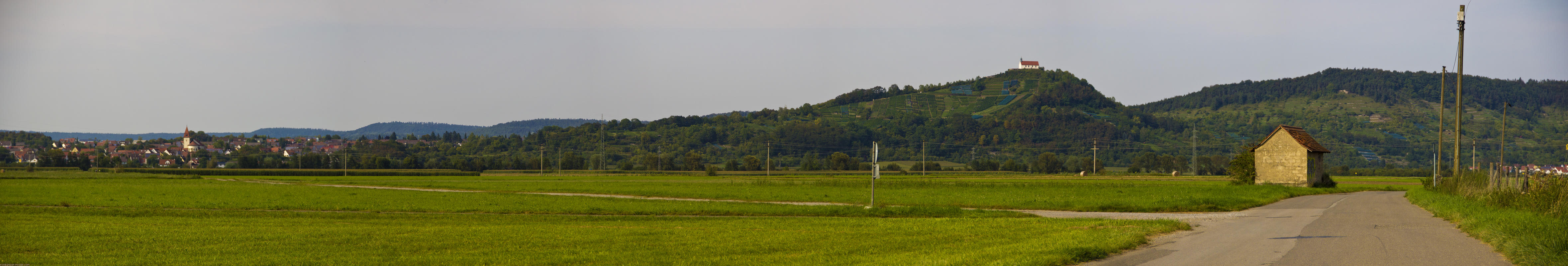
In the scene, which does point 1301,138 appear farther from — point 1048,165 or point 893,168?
point 1048,165

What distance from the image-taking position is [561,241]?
15281 mm

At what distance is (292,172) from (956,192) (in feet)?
267

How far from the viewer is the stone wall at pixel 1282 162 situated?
48.7 metres

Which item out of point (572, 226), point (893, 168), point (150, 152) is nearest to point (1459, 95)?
point (572, 226)

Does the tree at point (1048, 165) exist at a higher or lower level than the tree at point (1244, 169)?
lower

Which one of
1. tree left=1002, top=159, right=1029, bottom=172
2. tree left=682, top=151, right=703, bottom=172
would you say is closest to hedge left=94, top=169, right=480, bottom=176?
tree left=682, top=151, right=703, bottom=172

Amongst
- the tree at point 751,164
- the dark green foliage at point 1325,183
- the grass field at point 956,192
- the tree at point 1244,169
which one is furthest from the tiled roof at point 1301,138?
the tree at point 751,164

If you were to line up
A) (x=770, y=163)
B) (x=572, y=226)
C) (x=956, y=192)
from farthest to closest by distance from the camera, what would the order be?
(x=770, y=163), (x=956, y=192), (x=572, y=226)

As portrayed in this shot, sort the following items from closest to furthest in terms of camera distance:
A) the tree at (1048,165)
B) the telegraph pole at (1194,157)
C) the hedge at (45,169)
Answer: the hedge at (45,169)
the telegraph pole at (1194,157)
the tree at (1048,165)

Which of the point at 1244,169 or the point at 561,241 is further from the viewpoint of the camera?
the point at 1244,169

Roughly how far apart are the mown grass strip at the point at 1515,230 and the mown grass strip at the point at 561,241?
497cm

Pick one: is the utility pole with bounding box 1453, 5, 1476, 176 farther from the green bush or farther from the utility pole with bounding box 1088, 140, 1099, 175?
the green bush

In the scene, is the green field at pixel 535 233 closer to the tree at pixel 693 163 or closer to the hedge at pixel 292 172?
the hedge at pixel 292 172

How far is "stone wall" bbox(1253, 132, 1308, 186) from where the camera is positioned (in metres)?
48.7
